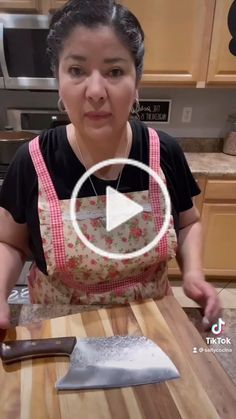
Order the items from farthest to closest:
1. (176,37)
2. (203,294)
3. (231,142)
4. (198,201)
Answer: (231,142), (198,201), (176,37), (203,294)

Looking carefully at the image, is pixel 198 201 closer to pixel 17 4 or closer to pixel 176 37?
pixel 176 37

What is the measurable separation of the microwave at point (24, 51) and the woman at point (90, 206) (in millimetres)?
861

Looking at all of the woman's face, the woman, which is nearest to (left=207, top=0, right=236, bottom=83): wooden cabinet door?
the woman

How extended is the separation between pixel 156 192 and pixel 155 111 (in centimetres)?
140

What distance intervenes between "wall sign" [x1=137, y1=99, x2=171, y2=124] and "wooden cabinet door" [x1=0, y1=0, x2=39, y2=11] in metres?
0.72

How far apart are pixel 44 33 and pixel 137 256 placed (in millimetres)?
1155

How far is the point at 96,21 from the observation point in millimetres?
509

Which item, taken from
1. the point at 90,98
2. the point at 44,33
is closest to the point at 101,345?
the point at 90,98

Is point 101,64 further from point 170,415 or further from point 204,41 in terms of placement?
point 204,41

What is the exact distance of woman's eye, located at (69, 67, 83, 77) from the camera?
20.5 inches

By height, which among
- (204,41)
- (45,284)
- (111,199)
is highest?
(204,41)

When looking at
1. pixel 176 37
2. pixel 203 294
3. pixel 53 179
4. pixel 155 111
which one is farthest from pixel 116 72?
pixel 155 111

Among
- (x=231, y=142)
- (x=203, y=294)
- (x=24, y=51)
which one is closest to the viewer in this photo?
(x=203, y=294)

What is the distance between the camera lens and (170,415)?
1.38 ft
